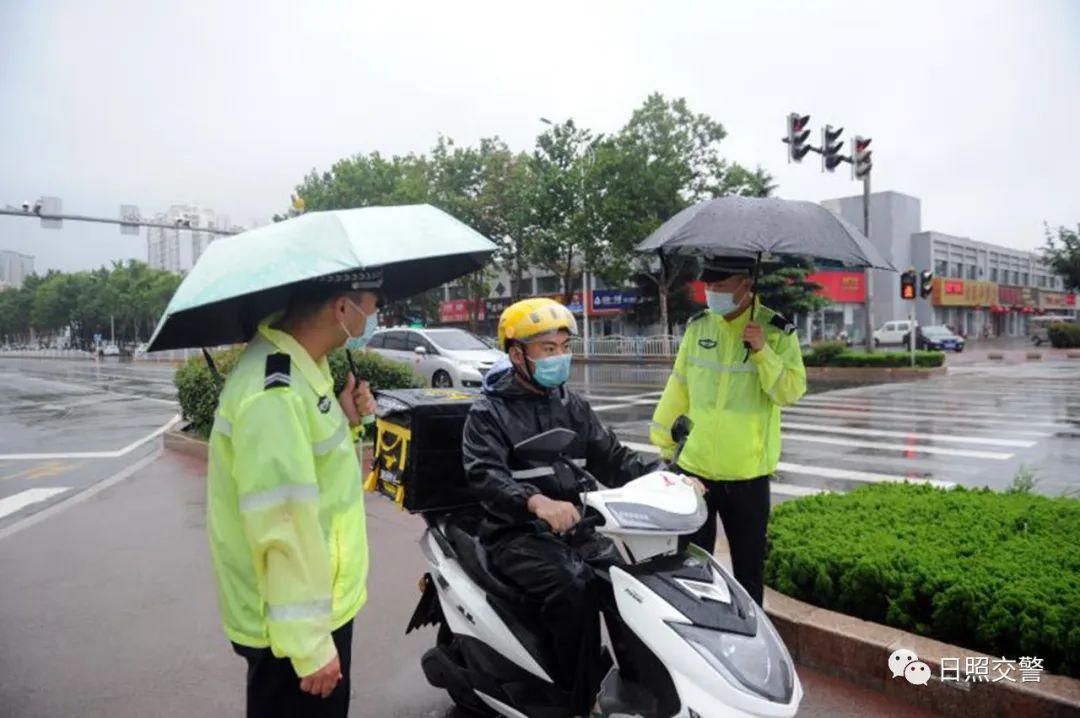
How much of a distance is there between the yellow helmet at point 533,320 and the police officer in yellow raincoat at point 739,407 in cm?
86

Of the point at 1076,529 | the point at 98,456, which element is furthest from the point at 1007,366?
the point at 98,456

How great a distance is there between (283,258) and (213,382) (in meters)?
8.97

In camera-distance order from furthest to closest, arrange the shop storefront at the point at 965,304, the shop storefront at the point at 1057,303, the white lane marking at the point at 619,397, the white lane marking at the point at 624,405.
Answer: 1. the shop storefront at the point at 1057,303
2. the shop storefront at the point at 965,304
3. the white lane marking at the point at 619,397
4. the white lane marking at the point at 624,405

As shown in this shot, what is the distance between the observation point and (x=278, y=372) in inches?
72.0

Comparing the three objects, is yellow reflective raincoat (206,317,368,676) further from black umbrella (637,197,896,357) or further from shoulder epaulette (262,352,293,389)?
black umbrella (637,197,896,357)

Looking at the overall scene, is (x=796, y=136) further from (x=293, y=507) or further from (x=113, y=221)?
(x=113, y=221)

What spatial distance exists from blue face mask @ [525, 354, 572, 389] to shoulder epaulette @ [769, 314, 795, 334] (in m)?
1.12

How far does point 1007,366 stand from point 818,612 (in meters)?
27.2

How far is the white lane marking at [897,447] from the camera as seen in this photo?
30.7 ft

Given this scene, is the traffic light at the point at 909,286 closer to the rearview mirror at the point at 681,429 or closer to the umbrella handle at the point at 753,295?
the umbrella handle at the point at 753,295

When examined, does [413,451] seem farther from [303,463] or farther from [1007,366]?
[1007,366]

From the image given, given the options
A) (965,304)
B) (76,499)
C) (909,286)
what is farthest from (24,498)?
(965,304)

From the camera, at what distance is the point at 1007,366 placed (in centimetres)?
2612

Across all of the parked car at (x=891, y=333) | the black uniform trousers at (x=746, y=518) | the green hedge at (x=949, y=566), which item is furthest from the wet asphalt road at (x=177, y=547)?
the parked car at (x=891, y=333)
